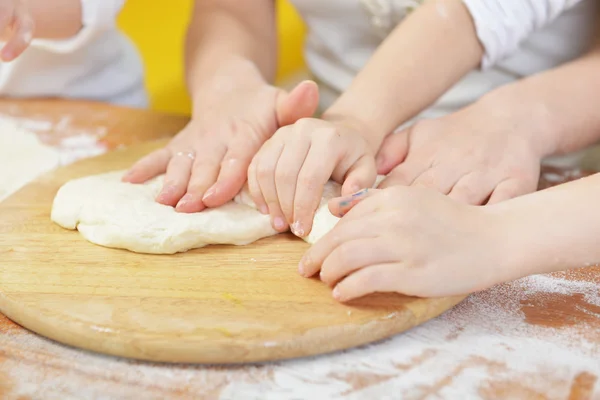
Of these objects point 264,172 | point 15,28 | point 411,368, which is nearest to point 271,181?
point 264,172

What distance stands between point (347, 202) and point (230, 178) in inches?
8.5

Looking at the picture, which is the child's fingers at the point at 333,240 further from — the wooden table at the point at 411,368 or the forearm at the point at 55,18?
the forearm at the point at 55,18

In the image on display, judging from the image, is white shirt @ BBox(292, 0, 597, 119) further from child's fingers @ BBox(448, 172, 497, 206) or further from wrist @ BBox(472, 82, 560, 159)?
child's fingers @ BBox(448, 172, 497, 206)

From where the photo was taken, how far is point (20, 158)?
1.25 metres

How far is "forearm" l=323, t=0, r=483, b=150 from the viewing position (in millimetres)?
1045

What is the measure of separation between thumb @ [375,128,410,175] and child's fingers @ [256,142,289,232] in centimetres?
21

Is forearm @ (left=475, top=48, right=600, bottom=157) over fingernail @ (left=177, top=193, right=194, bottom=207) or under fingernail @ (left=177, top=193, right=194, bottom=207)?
over

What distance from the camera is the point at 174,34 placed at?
2.45 meters

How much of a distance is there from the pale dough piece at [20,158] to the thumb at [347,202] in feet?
2.09

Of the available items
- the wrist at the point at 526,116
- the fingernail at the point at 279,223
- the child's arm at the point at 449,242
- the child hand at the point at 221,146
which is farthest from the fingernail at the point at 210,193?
the wrist at the point at 526,116

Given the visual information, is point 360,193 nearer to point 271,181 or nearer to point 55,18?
point 271,181

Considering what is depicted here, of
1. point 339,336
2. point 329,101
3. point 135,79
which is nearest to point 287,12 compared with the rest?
point 135,79

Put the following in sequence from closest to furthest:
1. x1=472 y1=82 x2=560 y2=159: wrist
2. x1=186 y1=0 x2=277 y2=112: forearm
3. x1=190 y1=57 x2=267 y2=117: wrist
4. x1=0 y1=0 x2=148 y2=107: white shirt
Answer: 1. x1=472 y1=82 x2=560 y2=159: wrist
2. x1=190 y1=57 x2=267 y2=117: wrist
3. x1=186 y1=0 x2=277 y2=112: forearm
4. x1=0 y1=0 x2=148 y2=107: white shirt

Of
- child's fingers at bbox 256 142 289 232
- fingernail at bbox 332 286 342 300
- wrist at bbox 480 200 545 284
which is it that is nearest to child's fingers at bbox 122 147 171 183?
child's fingers at bbox 256 142 289 232
